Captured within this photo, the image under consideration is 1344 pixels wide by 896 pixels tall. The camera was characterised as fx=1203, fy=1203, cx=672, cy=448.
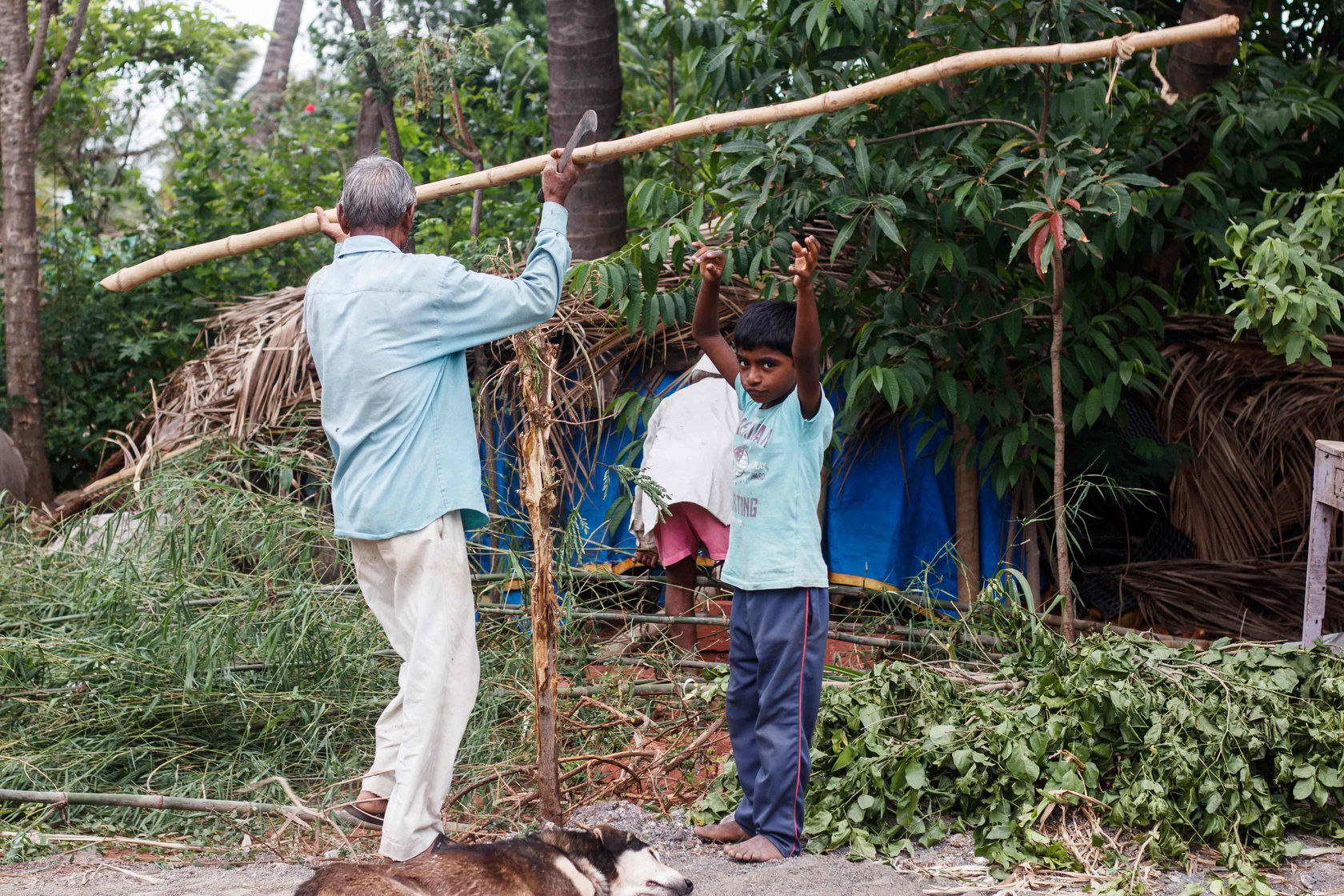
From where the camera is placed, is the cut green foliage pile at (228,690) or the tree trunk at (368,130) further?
the tree trunk at (368,130)

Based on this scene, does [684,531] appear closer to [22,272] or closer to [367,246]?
[367,246]

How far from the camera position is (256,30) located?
11641 mm

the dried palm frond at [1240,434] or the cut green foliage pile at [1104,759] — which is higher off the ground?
the dried palm frond at [1240,434]

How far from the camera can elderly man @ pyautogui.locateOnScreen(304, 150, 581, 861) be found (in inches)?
118

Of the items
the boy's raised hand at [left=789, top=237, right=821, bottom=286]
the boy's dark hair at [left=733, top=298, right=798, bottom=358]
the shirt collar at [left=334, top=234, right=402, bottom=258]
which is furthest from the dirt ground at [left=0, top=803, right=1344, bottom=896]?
the shirt collar at [left=334, top=234, right=402, bottom=258]

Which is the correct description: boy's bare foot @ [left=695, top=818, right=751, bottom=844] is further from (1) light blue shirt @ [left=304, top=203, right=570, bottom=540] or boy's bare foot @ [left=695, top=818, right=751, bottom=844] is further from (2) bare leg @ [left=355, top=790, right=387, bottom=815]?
(1) light blue shirt @ [left=304, top=203, right=570, bottom=540]

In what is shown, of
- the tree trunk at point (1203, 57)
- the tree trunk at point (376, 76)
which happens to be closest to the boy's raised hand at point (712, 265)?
the tree trunk at point (1203, 57)

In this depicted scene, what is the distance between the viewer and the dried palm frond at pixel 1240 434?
5.72 metres

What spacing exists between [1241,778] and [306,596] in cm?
296

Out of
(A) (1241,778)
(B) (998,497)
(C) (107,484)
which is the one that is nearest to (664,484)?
(B) (998,497)

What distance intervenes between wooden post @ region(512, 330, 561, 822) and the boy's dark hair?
22.4 inches

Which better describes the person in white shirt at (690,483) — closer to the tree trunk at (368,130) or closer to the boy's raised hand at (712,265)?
the boy's raised hand at (712,265)

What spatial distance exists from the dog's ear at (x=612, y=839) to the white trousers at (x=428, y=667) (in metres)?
0.47

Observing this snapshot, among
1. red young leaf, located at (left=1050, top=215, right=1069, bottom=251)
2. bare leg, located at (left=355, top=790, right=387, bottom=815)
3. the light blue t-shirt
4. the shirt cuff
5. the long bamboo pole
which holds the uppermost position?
the long bamboo pole
